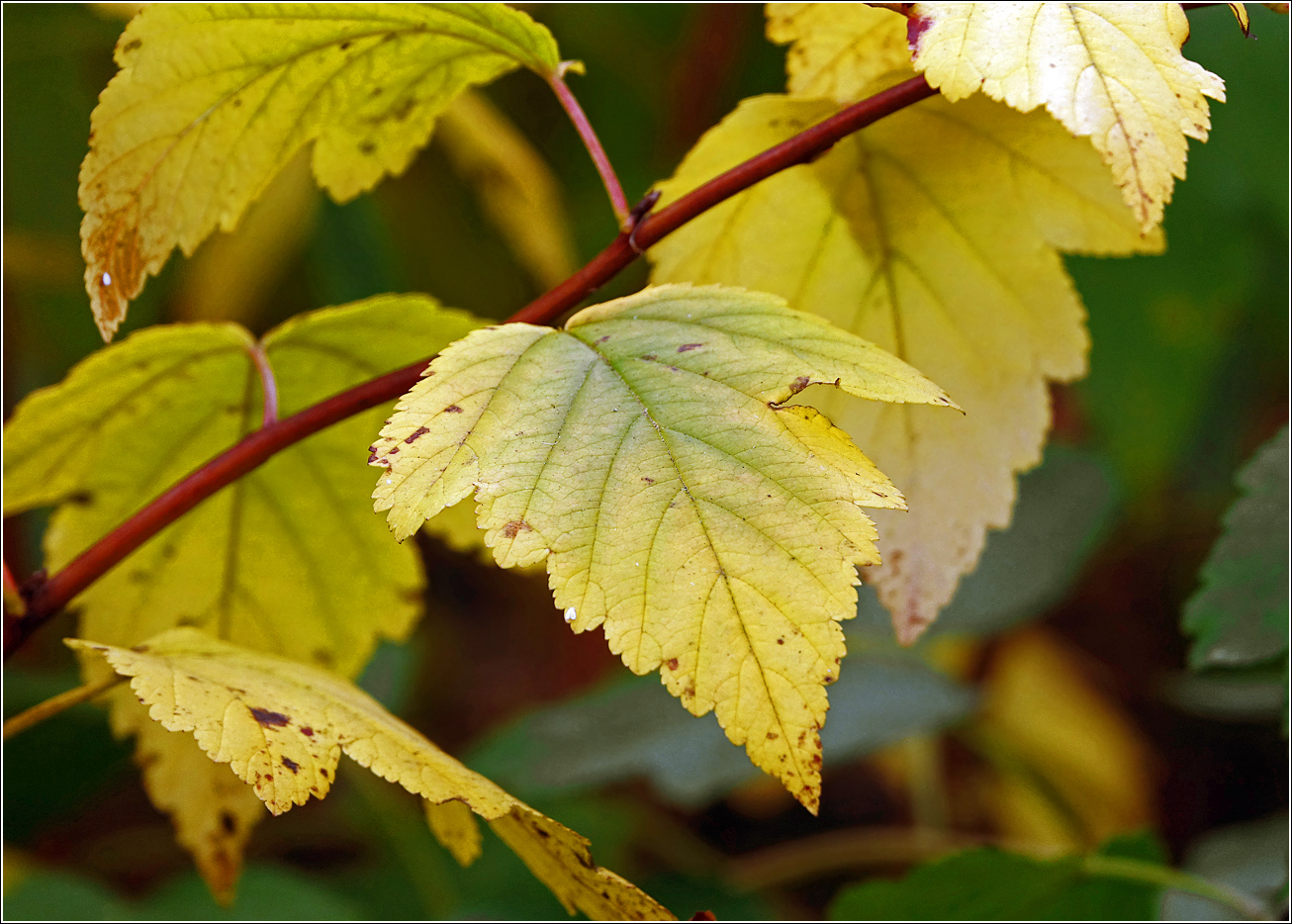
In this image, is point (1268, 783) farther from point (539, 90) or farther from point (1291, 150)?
point (539, 90)

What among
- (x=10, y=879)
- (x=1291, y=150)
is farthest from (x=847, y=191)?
(x=10, y=879)

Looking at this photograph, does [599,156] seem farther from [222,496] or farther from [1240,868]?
[1240,868]

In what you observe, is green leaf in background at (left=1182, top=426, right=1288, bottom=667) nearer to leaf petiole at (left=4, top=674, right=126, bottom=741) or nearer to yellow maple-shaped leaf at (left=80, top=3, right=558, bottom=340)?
yellow maple-shaped leaf at (left=80, top=3, right=558, bottom=340)

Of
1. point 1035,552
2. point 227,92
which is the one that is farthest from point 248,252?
point 1035,552

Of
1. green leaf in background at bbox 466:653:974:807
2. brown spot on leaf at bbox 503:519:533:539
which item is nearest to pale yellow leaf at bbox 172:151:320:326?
green leaf in background at bbox 466:653:974:807

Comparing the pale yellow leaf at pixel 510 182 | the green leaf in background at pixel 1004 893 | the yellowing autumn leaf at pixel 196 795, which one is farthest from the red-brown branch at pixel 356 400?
the pale yellow leaf at pixel 510 182

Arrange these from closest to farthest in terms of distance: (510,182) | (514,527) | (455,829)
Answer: (514,527) < (455,829) < (510,182)

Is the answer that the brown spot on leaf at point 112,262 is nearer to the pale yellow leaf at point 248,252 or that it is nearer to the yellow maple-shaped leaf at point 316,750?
the yellow maple-shaped leaf at point 316,750
